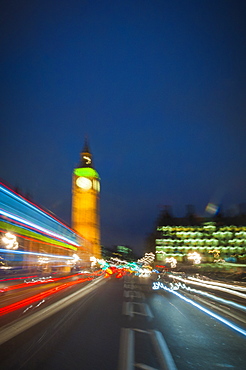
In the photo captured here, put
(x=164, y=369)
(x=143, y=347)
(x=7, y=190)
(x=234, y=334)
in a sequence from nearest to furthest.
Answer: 1. (x=164, y=369)
2. (x=143, y=347)
3. (x=234, y=334)
4. (x=7, y=190)

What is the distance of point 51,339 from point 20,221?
76.7 feet

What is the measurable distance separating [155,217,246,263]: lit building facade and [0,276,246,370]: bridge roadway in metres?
88.2

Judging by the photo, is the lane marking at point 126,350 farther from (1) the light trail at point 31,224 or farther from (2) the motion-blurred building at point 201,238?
(2) the motion-blurred building at point 201,238

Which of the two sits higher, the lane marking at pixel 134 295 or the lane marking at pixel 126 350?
the lane marking at pixel 134 295

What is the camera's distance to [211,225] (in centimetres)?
10581

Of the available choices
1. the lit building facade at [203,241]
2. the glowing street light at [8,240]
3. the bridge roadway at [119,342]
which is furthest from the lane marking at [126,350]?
the lit building facade at [203,241]

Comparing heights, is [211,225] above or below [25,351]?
above

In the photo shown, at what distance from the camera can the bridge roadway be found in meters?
5.45

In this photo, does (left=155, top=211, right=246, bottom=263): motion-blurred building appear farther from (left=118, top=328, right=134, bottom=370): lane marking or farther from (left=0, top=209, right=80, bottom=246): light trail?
(left=118, top=328, right=134, bottom=370): lane marking

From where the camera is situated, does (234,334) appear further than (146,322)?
No

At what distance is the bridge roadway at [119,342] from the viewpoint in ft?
17.9

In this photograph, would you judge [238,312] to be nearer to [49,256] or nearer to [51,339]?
[51,339]

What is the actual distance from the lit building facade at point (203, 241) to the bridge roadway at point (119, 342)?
8825 centimetres

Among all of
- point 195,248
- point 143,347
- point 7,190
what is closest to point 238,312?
point 143,347
